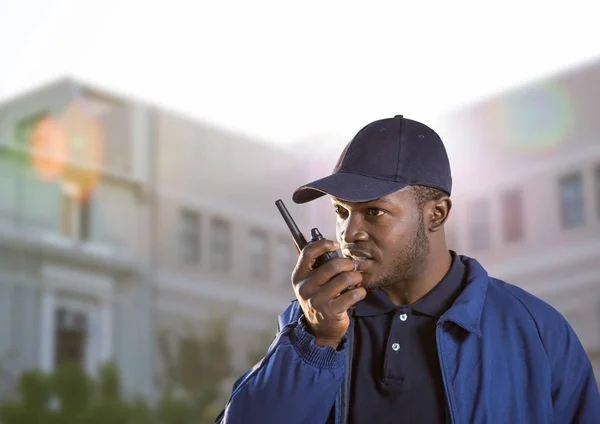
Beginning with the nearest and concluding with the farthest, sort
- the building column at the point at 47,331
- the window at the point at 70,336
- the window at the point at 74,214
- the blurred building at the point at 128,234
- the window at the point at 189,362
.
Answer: the building column at the point at 47,331
the blurred building at the point at 128,234
the window at the point at 70,336
the window at the point at 74,214
the window at the point at 189,362

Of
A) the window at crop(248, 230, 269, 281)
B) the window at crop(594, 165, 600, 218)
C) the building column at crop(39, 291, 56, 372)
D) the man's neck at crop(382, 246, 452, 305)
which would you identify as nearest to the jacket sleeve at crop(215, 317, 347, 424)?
the man's neck at crop(382, 246, 452, 305)

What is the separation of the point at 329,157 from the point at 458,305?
16562 mm

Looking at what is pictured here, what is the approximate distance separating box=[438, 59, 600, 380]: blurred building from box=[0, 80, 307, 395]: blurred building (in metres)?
4.26

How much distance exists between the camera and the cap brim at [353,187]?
1.70m

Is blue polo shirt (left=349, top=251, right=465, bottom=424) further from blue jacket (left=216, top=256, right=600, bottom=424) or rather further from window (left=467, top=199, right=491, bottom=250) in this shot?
window (left=467, top=199, right=491, bottom=250)

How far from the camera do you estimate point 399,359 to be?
5.69 feet

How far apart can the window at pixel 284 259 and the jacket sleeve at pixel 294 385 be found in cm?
1707

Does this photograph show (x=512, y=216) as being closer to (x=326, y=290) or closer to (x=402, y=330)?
(x=402, y=330)

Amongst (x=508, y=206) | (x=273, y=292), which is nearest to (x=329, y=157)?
(x=273, y=292)

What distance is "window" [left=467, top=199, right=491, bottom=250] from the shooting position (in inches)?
611

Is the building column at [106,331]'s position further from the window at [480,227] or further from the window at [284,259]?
the window at [480,227]

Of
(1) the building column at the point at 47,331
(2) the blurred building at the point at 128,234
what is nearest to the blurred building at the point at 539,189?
(2) the blurred building at the point at 128,234

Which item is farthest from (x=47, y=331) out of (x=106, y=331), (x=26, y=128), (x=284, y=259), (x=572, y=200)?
(x=572, y=200)

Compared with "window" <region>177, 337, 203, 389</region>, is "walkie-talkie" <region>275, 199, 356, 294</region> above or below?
above
